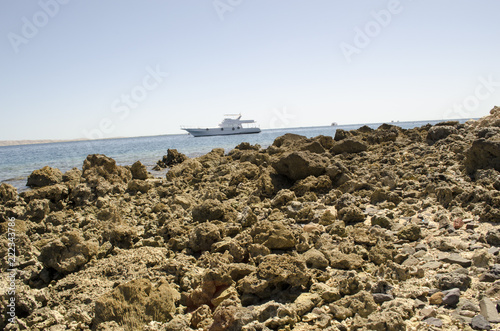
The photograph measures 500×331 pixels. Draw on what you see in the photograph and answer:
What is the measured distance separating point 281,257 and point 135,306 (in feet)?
5.86

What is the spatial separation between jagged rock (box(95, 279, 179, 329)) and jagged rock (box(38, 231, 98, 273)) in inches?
62.3

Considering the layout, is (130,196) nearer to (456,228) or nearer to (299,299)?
(299,299)

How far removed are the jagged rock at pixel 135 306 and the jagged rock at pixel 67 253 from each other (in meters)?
1.58

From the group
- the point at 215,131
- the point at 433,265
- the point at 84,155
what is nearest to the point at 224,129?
the point at 215,131

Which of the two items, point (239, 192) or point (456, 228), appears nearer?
point (456, 228)

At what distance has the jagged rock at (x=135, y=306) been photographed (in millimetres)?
3547

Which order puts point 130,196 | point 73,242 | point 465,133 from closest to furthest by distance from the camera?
point 73,242 → point 130,196 → point 465,133

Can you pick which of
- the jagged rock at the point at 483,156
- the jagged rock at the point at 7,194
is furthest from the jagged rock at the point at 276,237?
the jagged rock at the point at 7,194

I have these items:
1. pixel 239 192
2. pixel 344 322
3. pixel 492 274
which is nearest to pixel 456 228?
pixel 492 274

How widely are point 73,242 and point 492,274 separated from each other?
18.4 ft

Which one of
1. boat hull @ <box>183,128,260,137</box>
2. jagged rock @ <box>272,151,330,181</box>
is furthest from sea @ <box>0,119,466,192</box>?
boat hull @ <box>183,128,260,137</box>

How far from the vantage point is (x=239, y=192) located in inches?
358

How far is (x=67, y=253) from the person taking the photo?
496cm

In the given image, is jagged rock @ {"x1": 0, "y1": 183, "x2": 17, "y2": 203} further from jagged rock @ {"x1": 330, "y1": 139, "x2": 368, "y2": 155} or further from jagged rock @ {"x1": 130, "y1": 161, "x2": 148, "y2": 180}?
jagged rock @ {"x1": 330, "y1": 139, "x2": 368, "y2": 155}
